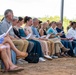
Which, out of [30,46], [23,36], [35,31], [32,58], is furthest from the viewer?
[35,31]

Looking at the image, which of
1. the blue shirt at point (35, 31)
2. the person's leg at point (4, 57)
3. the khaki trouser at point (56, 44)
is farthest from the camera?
the khaki trouser at point (56, 44)

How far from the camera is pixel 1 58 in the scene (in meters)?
5.05

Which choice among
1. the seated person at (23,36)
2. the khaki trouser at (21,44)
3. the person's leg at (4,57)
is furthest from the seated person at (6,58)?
the seated person at (23,36)

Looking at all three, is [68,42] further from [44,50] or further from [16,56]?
[16,56]

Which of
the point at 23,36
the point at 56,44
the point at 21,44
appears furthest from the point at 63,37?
the point at 21,44

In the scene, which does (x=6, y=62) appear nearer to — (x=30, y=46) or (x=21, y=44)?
(x=21, y=44)

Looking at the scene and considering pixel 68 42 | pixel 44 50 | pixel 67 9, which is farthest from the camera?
pixel 67 9

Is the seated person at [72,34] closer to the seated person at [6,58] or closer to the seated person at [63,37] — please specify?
the seated person at [63,37]

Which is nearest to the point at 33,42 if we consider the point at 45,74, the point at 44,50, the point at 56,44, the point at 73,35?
the point at 44,50

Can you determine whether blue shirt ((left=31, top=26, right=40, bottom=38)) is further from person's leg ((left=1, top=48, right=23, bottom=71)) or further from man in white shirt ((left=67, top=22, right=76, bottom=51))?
person's leg ((left=1, top=48, right=23, bottom=71))

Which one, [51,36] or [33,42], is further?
[51,36]

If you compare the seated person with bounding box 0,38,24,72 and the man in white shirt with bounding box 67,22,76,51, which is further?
the man in white shirt with bounding box 67,22,76,51

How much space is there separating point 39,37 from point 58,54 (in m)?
0.93

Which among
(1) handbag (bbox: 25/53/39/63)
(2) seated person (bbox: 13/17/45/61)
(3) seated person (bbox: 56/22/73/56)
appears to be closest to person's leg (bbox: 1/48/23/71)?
(1) handbag (bbox: 25/53/39/63)
